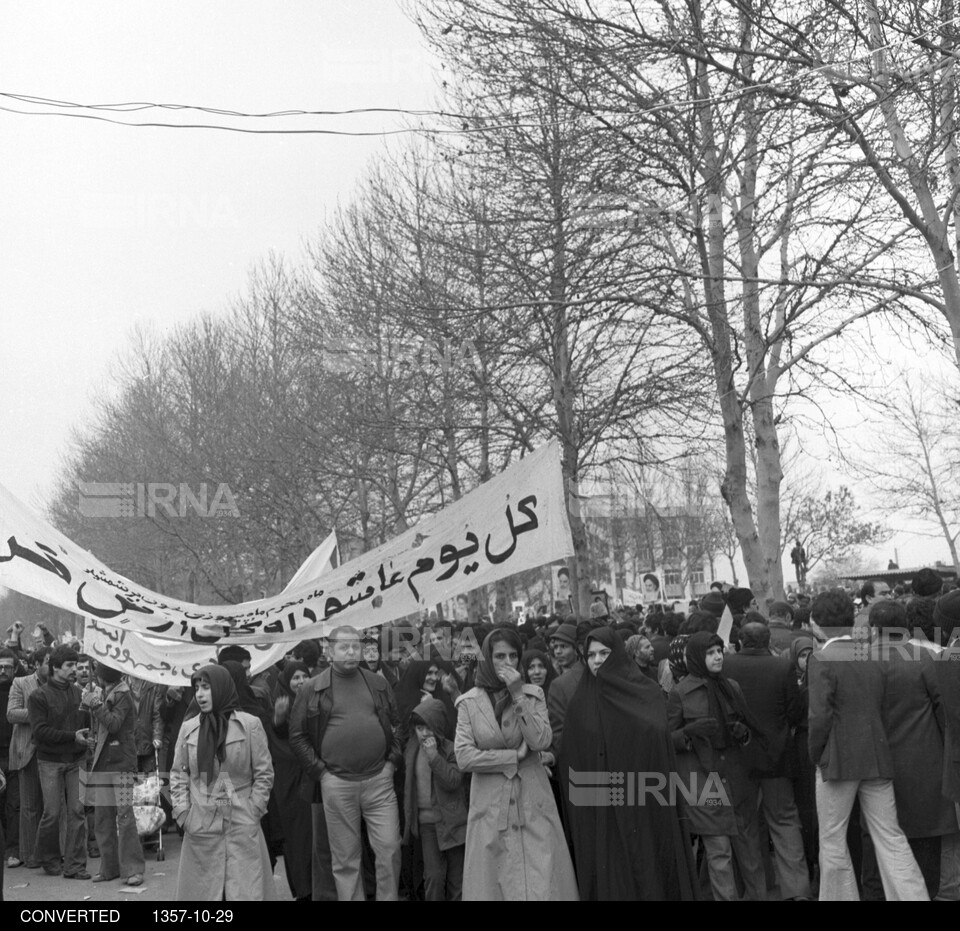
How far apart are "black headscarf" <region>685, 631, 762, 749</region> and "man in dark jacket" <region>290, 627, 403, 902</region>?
1.93 m

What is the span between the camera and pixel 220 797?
22.6ft

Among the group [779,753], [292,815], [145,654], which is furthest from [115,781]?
[779,753]

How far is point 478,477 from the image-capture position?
2456 cm

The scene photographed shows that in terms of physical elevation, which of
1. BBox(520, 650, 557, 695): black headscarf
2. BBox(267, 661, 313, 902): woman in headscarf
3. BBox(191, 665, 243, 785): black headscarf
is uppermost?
BBox(520, 650, 557, 695): black headscarf

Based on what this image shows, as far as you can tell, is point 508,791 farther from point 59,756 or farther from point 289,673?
point 59,756

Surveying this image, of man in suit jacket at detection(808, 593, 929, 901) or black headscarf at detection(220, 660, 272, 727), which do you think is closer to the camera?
man in suit jacket at detection(808, 593, 929, 901)

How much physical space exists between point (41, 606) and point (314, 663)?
57267 mm

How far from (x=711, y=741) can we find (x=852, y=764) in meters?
0.86

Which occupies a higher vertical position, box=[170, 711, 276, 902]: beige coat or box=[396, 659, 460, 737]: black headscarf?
box=[396, 659, 460, 737]: black headscarf

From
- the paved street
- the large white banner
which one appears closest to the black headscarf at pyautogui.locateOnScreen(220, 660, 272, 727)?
the large white banner

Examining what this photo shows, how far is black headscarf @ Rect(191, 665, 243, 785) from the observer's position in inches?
271

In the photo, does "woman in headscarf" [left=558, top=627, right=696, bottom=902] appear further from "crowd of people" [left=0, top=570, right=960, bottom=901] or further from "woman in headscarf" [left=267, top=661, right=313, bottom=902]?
"woman in headscarf" [left=267, top=661, right=313, bottom=902]

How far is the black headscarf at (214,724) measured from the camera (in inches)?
271

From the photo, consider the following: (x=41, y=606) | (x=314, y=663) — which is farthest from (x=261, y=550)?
(x=41, y=606)
